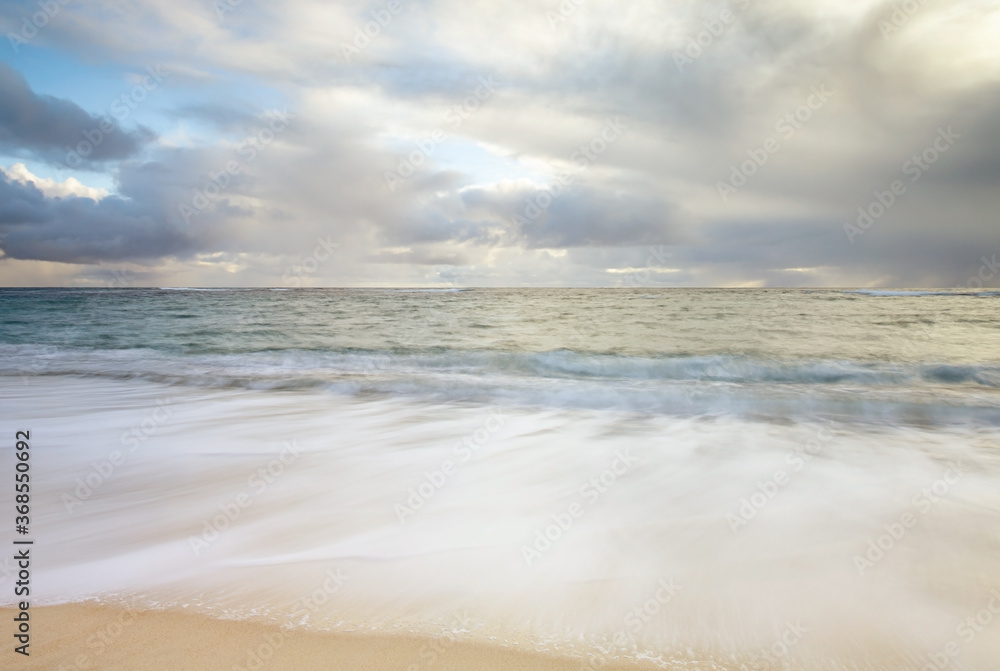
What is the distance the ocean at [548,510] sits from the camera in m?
2.22

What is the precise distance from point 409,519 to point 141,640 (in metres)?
1.57

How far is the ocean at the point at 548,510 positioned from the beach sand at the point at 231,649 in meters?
0.08

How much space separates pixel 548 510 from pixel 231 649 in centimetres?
213

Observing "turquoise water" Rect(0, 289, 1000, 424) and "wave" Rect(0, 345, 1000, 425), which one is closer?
"wave" Rect(0, 345, 1000, 425)

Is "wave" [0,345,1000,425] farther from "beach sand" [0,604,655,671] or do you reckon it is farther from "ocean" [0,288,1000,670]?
"beach sand" [0,604,655,671]

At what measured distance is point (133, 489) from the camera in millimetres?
3787

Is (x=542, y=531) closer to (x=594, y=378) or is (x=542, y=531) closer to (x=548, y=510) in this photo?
(x=548, y=510)

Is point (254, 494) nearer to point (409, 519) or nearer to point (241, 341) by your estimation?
point (409, 519)

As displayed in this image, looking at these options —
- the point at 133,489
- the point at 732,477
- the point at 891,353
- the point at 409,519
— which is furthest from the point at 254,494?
the point at 891,353

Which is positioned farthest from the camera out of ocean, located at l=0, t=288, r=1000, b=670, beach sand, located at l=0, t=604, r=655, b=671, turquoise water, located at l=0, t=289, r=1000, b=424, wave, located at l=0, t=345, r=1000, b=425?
turquoise water, located at l=0, t=289, r=1000, b=424

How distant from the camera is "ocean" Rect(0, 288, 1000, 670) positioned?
2.22 m

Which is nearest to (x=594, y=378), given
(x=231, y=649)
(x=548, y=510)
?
(x=548, y=510)

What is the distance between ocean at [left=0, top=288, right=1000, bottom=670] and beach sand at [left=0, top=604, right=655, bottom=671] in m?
0.08

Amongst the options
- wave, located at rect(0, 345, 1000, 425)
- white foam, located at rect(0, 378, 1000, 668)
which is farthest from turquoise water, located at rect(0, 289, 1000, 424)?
white foam, located at rect(0, 378, 1000, 668)
